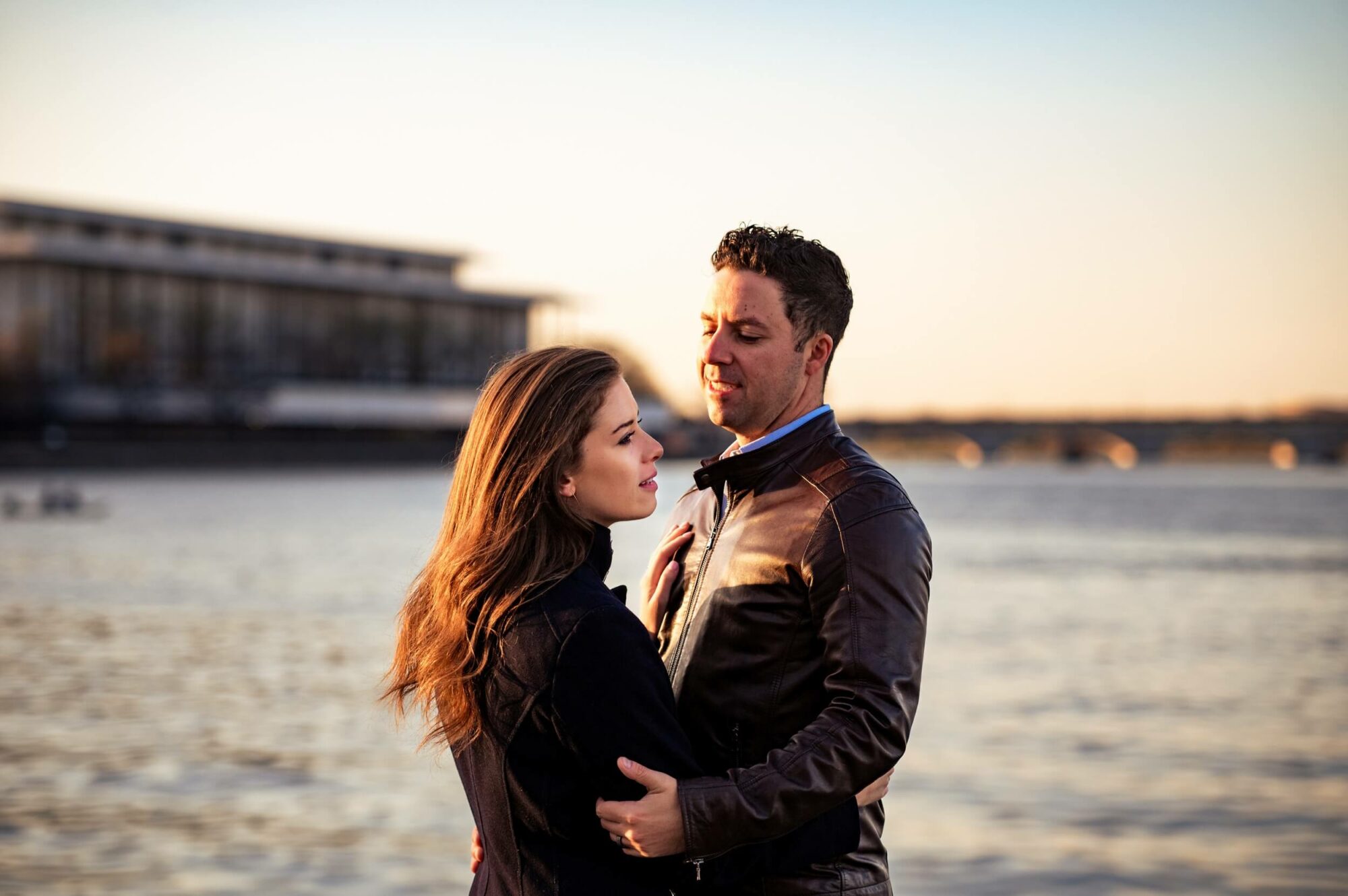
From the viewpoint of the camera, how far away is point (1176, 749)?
38.4 feet

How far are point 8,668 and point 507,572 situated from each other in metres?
12.8

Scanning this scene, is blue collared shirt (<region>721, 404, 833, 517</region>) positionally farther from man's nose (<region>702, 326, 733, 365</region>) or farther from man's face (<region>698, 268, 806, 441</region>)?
man's nose (<region>702, 326, 733, 365</region>)

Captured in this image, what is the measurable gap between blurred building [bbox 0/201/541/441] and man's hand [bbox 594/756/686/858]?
6816 centimetres

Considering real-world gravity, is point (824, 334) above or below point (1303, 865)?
above

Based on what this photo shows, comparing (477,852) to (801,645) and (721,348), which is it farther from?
(721,348)

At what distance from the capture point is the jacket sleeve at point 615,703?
2.45m

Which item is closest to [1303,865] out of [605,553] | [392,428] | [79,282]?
[605,553]

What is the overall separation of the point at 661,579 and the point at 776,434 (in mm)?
419

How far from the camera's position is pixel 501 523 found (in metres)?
2.61

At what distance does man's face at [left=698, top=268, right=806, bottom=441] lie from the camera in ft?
10.0

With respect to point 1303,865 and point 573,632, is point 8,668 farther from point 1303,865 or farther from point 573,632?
point 573,632

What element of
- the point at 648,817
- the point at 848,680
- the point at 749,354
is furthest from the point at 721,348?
the point at 648,817

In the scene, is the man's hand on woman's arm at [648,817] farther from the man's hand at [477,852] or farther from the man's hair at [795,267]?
the man's hair at [795,267]

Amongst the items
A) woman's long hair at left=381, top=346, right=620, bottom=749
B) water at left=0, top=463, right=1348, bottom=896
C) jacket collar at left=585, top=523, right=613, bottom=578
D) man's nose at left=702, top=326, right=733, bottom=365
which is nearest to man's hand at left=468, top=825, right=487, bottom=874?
woman's long hair at left=381, top=346, right=620, bottom=749
